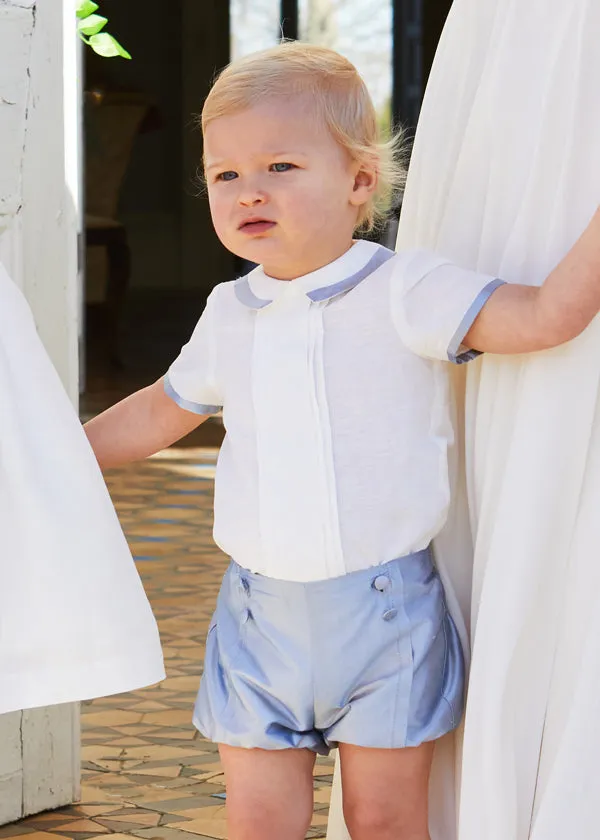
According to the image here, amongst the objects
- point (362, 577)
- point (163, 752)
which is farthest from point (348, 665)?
point (163, 752)

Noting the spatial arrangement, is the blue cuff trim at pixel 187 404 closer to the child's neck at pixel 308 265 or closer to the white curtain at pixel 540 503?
the child's neck at pixel 308 265

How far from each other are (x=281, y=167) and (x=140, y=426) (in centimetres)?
37

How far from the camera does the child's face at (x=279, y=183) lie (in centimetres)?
137

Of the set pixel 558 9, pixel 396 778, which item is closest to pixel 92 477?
pixel 396 778

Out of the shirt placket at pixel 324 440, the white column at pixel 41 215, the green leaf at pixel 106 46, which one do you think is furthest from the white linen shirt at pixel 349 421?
the green leaf at pixel 106 46

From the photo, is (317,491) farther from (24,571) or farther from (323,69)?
(323,69)

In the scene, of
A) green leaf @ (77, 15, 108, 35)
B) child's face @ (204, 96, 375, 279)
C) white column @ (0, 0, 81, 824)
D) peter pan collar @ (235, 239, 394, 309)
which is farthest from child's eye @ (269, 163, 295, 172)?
green leaf @ (77, 15, 108, 35)

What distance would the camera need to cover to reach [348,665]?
1368 millimetres

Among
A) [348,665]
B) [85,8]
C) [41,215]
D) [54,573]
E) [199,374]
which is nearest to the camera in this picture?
[54,573]

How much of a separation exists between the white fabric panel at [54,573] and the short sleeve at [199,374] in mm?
227

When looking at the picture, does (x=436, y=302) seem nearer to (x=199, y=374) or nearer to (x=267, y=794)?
(x=199, y=374)

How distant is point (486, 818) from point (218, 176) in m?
0.68

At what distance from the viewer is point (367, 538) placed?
1.37 m

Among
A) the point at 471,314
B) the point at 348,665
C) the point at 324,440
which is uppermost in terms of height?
the point at 471,314
